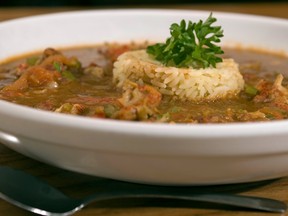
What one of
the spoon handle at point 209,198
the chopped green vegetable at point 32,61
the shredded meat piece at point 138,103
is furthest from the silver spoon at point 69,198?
the chopped green vegetable at point 32,61

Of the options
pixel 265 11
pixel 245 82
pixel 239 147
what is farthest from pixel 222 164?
pixel 265 11

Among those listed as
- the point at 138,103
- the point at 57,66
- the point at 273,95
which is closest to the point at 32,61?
the point at 57,66

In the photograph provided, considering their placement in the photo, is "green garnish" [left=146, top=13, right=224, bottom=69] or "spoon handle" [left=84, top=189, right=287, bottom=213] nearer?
"spoon handle" [left=84, top=189, right=287, bottom=213]

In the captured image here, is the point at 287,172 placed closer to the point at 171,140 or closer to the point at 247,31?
the point at 171,140

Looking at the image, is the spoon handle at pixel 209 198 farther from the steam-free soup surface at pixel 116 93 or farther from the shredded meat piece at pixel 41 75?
the shredded meat piece at pixel 41 75

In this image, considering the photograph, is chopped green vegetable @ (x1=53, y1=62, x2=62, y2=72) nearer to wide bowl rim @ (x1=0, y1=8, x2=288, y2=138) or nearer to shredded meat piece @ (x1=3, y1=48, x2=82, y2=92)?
shredded meat piece @ (x1=3, y1=48, x2=82, y2=92)

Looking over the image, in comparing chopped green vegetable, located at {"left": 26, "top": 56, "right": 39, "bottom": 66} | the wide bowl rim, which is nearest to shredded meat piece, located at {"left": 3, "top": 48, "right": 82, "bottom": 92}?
chopped green vegetable, located at {"left": 26, "top": 56, "right": 39, "bottom": 66}

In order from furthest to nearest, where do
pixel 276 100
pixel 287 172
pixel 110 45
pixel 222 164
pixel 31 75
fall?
pixel 110 45
pixel 31 75
pixel 276 100
pixel 287 172
pixel 222 164
